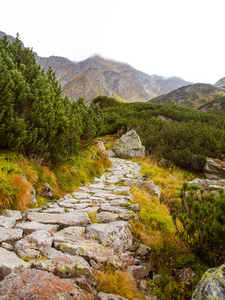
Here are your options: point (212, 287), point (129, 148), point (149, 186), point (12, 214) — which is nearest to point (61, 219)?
point (12, 214)

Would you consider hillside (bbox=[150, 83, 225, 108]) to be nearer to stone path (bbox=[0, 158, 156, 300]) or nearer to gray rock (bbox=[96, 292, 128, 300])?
stone path (bbox=[0, 158, 156, 300])

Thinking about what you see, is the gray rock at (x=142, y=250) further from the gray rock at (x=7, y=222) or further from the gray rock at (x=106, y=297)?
the gray rock at (x=7, y=222)

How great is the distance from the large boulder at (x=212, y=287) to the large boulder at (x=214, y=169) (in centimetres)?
1091

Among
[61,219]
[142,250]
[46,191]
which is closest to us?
[142,250]

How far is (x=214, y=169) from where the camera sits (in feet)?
37.5

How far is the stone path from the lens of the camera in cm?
167

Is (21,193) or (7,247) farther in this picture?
(21,193)

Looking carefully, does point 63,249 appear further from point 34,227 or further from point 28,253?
point 34,227

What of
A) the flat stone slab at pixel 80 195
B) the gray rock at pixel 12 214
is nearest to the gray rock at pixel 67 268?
the gray rock at pixel 12 214

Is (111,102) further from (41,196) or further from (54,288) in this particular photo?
(54,288)

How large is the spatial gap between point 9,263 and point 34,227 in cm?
99

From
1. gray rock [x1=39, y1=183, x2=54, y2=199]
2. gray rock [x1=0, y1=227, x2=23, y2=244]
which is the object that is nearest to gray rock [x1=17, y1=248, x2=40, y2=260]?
gray rock [x1=0, y1=227, x2=23, y2=244]

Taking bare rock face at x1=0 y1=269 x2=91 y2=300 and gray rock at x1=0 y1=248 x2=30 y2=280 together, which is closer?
bare rock face at x1=0 y1=269 x2=91 y2=300

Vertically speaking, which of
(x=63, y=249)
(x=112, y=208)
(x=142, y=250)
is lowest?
(x=142, y=250)
